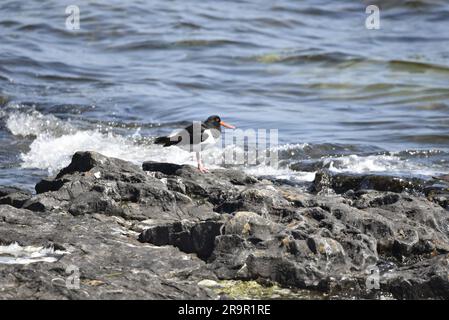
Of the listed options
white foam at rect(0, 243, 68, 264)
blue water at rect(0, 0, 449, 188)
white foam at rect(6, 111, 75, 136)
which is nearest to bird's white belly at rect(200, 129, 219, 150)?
blue water at rect(0, 0, 449, 188)

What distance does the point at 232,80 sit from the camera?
16453 millimetres

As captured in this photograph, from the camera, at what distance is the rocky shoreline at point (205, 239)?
17.0 ft

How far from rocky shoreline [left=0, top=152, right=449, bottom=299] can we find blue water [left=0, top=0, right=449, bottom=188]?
2.99m

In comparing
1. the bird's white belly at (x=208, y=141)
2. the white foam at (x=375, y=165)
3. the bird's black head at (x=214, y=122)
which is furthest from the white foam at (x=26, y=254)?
the white foam at (x=375, y=165)

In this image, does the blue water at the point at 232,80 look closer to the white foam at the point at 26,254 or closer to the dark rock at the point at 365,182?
the dark rock at the point at 365,182

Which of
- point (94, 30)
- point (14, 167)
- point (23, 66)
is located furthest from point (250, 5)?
point (14, 167)

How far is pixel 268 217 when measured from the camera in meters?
6.20

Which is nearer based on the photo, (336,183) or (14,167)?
(336,183)

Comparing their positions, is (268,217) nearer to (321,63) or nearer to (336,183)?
(336,183)

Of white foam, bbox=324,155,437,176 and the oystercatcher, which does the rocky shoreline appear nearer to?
the oystercatcher

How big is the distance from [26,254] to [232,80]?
442 inches

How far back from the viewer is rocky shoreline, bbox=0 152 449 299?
5195mm
